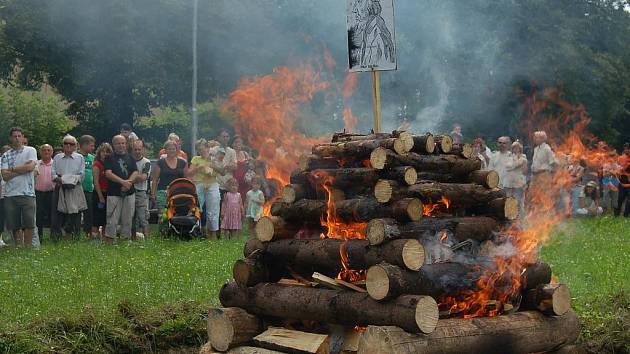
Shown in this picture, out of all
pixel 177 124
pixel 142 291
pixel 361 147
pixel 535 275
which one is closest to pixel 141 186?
pixel 142 291

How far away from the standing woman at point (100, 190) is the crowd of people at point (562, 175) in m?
6.32

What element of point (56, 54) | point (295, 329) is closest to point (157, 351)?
point (295, 329)

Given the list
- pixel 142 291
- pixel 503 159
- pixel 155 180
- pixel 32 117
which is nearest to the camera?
pixel 142 291

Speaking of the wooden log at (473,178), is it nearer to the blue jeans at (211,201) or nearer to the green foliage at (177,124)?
the blue jeans at (211,201)

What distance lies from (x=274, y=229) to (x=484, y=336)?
197 cm

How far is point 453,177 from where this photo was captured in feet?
23.6

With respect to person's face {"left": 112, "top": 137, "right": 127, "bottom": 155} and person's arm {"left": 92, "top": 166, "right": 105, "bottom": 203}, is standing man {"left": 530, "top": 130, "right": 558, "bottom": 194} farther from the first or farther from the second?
person's arm {"left": 92, "top": 166, "right": 105, "bottom": 203}

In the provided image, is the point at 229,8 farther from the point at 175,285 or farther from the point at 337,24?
the point at 175,285

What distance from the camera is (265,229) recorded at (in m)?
7.32

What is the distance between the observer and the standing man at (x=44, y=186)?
1588 cm

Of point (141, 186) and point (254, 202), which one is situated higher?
point (141, 186)

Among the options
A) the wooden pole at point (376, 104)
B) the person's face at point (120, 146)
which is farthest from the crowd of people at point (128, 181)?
the wooden pole at point (376, 104)

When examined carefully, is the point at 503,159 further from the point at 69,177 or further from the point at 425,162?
the point at 425,162

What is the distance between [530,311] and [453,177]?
1240 mm
